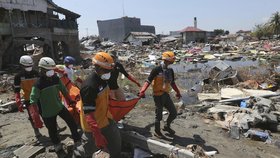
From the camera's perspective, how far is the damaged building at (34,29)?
67.3 ft

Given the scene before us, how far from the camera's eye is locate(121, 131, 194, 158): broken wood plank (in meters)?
4.68

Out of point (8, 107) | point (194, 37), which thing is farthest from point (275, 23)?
point (8, 107)

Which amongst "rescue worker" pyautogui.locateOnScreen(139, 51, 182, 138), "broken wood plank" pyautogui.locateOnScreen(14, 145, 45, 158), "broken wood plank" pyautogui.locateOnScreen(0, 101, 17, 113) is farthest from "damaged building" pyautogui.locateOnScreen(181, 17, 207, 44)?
"broken wood plank" pyautogui.locateOnScreen(14, 145, 45, 158)

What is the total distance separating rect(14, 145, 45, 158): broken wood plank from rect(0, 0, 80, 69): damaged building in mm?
15490

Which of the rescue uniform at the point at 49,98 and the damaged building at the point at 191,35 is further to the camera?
the damaged building at the point at 191,35

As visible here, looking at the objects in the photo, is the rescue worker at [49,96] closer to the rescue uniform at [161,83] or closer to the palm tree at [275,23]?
the rescue uniform at [161,83]

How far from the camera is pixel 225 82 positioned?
13773mm

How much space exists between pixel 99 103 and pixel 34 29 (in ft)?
69.7

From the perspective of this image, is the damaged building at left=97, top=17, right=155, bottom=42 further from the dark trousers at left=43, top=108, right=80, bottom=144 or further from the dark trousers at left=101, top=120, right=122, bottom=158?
the dark trousers at left=101, top=120, right=122, bottom=158

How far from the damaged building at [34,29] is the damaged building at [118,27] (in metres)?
32.6

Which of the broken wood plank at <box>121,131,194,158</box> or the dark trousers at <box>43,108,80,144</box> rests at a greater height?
the dark trousers at <box>43,108,80,144</box>

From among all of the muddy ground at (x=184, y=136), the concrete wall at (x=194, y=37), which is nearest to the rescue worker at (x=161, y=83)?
the muddy ground at (x=184, y=136)

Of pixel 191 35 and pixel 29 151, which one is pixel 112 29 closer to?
pixel 191 35

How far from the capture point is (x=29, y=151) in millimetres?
5363
